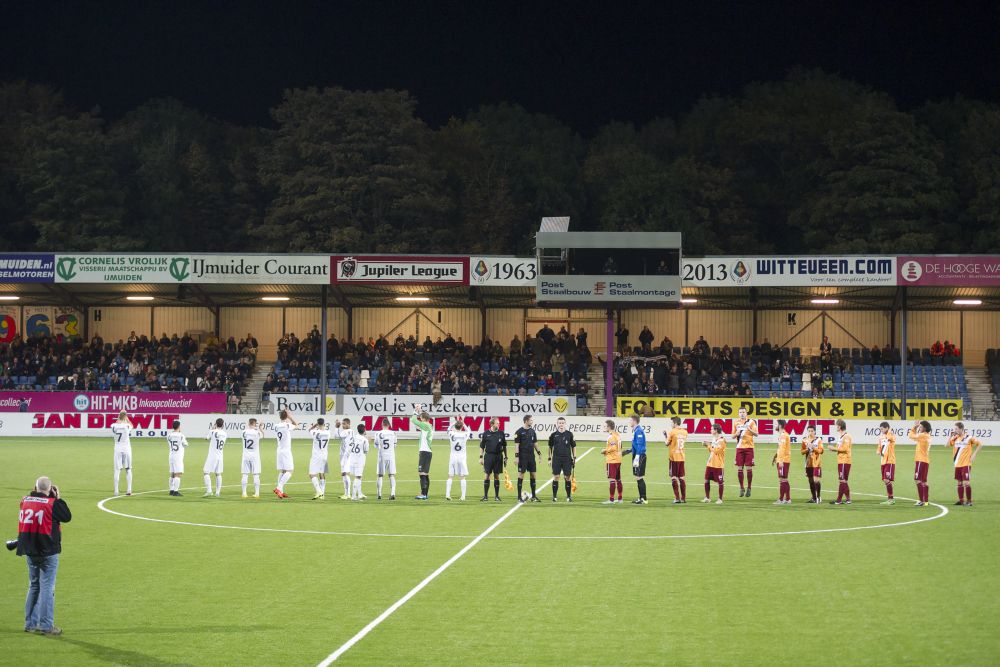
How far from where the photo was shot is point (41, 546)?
12.7 metres

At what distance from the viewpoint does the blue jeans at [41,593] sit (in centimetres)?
1284

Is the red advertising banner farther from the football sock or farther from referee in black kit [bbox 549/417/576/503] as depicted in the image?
referee in black kit [bbox 549/417/576/503]

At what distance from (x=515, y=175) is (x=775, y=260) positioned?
35.9 m

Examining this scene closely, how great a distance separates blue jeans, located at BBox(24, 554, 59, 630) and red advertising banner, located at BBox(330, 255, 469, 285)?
130ft

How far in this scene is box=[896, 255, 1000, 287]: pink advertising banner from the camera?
50469 mm

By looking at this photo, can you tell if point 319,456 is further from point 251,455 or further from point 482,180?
point 482,180

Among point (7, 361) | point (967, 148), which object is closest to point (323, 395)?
point (7, 361)

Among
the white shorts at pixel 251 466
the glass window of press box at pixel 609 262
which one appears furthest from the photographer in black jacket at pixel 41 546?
the glass window of press box at pixel 609 262

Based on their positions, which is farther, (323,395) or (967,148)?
(967,148)

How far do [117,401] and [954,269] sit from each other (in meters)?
37.6

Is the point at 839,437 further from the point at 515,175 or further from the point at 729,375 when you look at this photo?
the point at 515,175

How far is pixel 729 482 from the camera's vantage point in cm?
3312

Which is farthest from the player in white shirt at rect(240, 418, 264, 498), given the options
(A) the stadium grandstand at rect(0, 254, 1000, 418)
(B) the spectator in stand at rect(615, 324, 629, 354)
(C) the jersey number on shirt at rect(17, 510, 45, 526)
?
(B) the spectator in stand at rect(615, 324, 629, 354)

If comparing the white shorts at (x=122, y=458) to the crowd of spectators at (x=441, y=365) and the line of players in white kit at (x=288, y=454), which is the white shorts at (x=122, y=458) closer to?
the line of players in white kit at (x=288, y=454)
